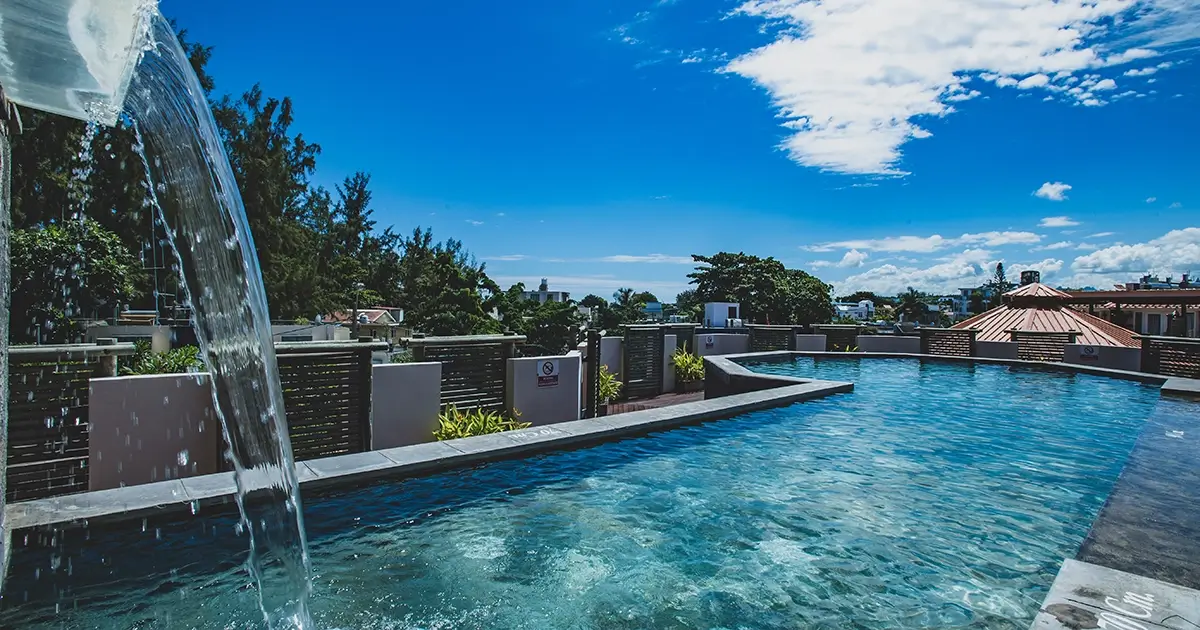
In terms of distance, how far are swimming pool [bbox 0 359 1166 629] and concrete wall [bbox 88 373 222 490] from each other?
126cm

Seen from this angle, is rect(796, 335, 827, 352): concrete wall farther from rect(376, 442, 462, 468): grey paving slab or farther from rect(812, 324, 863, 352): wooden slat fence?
rect(376, 442, 462, 468): grey paving slab

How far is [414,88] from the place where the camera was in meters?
23.1

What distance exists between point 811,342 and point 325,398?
16838 mm

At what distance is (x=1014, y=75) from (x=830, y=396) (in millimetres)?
13004

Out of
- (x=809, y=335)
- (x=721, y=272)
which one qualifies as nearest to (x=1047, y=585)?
(x=809, y=335)

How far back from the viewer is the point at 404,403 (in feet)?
25.1

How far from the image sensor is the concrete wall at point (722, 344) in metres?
17.6

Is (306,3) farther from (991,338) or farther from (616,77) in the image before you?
(991,338)

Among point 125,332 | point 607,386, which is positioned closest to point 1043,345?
point 607,386

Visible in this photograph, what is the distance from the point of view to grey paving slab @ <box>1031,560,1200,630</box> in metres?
3.11

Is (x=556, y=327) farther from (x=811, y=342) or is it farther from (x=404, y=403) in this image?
(x=811, y=342)

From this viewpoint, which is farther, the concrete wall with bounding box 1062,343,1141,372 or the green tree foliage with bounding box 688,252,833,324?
the green tree foliage with bounding box 688,252,833,324

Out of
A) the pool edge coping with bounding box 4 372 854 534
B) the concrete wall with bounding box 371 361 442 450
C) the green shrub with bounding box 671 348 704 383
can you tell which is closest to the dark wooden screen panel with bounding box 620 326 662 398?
the green shrub with bounding box 671 348 704 383

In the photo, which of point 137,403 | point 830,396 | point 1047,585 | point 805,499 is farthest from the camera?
point 830,396
